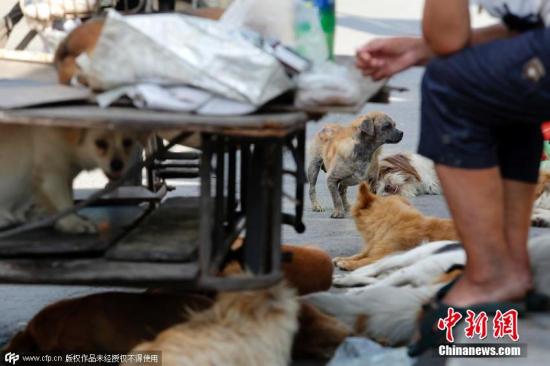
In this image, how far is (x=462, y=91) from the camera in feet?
9.74

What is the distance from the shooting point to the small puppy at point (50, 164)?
11.8ft

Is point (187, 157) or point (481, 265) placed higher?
point (481, 265)

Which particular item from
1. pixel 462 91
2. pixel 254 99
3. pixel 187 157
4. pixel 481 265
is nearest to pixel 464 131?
pixel 462 91

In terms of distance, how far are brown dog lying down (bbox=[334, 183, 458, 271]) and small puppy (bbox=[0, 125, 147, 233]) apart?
2071mm

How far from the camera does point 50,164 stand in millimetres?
3641

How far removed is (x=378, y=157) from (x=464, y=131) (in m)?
5.26

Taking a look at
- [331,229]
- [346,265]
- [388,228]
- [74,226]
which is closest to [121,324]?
[74,226]

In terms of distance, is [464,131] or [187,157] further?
[187,157]

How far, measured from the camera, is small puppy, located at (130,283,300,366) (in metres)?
2.98

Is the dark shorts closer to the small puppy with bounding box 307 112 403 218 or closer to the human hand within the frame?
the human hand

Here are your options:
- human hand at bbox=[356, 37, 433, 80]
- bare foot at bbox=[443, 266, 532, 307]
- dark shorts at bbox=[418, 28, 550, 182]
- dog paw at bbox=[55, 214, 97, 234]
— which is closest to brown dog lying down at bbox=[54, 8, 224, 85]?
dog paw at bbox=[55, 214, 97, 234]

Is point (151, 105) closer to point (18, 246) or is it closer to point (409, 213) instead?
point (18, 246)

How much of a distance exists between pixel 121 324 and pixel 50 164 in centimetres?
62

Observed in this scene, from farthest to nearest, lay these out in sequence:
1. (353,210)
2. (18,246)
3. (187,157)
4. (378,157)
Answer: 1. (378,157)
2. (353,210)
3. (187,157)
4. (18,246)
